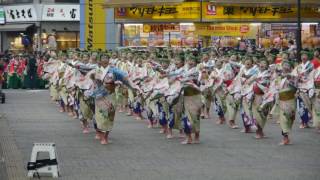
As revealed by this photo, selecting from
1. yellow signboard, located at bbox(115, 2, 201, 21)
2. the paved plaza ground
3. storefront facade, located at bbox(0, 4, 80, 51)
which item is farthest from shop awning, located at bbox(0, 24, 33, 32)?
the paved plaza ground

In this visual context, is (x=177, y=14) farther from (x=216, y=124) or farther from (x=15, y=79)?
(x=216, y=124)

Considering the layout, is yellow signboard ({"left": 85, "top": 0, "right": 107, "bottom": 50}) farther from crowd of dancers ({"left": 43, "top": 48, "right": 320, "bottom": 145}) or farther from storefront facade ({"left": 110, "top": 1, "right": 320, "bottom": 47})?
crowd of dancers ({"left": 43, "top": 48, "right": 320, "bottom": 145})

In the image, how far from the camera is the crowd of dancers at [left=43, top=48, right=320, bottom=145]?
635 inches

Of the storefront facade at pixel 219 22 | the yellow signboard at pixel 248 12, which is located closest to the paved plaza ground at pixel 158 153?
the storefront facade at pixel 219 22

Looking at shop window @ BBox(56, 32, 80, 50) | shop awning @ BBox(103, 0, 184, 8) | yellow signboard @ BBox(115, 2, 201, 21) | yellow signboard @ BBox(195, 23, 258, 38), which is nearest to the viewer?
yellow signboard @ BBox(195, 23, 258, 38)

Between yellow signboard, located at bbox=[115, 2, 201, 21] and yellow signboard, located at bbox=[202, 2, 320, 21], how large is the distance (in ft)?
1.74

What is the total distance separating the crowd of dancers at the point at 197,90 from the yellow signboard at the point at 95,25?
16.8m

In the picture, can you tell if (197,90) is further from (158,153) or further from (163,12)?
(163,12)

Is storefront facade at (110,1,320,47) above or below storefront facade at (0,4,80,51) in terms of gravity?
below

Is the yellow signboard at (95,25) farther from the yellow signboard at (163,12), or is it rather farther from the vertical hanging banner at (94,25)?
the yellow signboard at (163,12)

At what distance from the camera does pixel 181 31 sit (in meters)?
35.1

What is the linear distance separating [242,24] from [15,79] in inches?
458

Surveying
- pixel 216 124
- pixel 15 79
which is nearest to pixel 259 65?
pixel 216 124

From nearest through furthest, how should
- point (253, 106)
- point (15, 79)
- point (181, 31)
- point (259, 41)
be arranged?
point (253, 106), point (259, 41), point (181, 31), point (15, 79)
